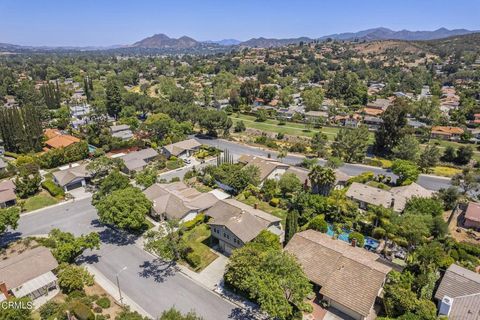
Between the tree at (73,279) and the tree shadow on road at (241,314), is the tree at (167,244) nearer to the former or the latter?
the tree at (73,279)


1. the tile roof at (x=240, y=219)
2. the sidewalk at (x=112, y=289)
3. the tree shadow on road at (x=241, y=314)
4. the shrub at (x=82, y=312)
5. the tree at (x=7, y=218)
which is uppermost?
the tree at (x=7, y=218)

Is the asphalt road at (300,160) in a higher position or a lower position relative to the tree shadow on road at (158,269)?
lower

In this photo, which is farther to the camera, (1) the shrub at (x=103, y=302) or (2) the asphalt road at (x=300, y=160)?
(2) the asphalt road at (x=300, y=160)

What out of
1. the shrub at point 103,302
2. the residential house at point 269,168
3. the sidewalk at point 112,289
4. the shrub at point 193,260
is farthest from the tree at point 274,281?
the residential house at point 269,168

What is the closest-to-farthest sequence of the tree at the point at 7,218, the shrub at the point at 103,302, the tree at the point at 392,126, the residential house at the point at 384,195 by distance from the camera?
the shrub at the point at 103,302
the tree at the point at 7,218
the residential house at the point at 384,195
the tree at the point at 392,126

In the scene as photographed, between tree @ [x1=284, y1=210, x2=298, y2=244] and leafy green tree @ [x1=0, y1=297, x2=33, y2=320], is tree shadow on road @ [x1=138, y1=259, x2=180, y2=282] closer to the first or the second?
leafy green tree @ [x1=0, y1=297, x2=33, y2=320]

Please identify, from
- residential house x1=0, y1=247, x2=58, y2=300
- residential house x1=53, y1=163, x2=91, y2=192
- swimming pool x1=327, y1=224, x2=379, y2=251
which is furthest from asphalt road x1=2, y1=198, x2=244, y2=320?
swimming pool x1=327, y1=224, x2=379, y2=251
